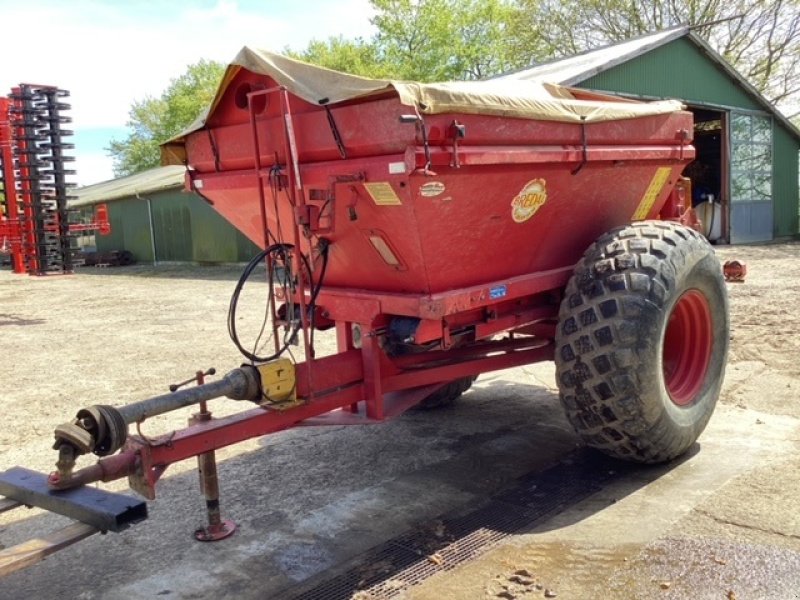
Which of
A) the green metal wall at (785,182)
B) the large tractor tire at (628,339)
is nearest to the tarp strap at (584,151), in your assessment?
the large tractor tire at (628,339)

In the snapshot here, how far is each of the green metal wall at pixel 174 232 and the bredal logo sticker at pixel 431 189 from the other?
17.4 metres

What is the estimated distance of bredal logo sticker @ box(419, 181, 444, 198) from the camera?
3.27 metres

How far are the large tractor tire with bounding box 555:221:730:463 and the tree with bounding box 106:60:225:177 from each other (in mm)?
49243

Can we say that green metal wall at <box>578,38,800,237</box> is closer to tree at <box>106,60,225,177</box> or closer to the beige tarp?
the beige tarp

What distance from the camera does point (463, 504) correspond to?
402 cm

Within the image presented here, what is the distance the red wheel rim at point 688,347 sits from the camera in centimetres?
467

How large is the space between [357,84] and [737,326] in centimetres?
629

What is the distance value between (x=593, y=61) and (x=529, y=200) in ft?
43.6

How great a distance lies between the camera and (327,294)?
4238 millimetres

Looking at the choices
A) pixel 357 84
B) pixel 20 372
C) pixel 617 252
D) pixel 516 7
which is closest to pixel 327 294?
pixel 357 84

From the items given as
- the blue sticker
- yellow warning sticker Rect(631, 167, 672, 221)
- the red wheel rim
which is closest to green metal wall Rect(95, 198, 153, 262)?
yellow warning sticker Rect(631, 167, 672, 221)

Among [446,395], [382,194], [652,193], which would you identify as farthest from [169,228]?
[382,194]

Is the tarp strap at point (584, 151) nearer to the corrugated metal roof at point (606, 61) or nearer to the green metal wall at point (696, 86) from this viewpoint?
the corrugated metal roof at point (606, 61)

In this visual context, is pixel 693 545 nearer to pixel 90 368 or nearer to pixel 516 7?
pixel 90 368
